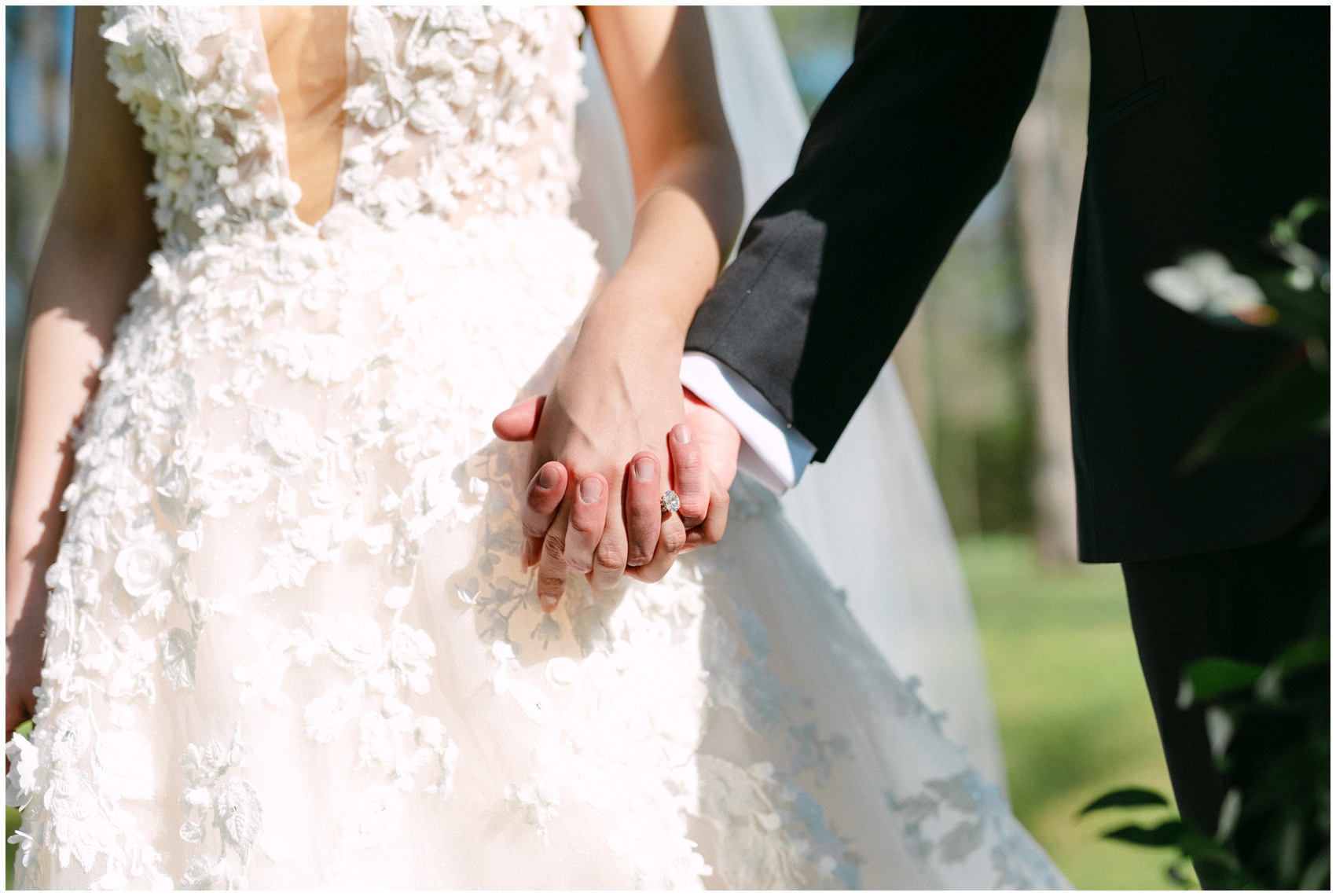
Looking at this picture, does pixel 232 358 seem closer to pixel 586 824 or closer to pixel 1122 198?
pixel 586 824

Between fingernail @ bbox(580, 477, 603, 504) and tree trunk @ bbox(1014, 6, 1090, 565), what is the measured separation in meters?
11.0

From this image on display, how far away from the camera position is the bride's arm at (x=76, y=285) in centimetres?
133

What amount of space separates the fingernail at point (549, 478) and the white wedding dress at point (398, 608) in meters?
0.14

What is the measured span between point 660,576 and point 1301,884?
610 mm

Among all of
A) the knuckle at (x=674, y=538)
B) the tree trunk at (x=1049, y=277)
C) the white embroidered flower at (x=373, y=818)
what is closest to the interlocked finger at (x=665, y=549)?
the knuckle at (x=674, y=538)

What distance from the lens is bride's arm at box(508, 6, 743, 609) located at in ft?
3.27

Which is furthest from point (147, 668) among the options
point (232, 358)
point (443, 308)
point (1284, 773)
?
point (1284, 773)

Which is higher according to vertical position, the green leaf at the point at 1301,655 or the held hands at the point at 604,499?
the held hands at the point at 604,499

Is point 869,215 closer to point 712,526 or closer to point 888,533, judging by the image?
point 712,526

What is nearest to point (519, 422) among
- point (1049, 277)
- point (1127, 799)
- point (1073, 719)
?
point (1127, 799)

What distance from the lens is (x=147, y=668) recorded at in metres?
1.09

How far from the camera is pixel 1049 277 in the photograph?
1135 centimetres

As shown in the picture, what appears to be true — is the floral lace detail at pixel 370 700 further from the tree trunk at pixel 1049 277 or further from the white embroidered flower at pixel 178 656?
the tree trunk at pixel 1049 277

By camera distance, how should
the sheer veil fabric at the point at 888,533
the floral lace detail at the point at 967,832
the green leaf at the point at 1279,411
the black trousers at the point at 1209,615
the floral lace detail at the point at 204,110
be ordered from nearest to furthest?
the green leaf at the point at 1279,411 < the black trousers at the point at 1209,615 < the floral lace detail at the point at 967,832 < the floral lace detail at the point at 204,110 < the sheer veil fabric at the point at 888,533
